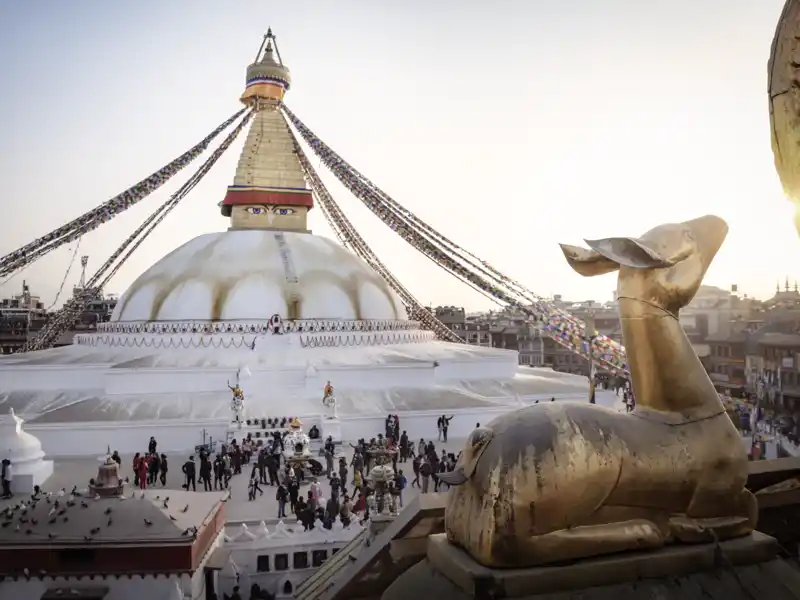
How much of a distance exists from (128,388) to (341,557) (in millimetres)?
10521

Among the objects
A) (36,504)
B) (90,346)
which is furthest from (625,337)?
(90,346)

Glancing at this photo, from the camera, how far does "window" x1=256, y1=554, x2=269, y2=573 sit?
23.6 ft

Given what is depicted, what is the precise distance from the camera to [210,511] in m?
6.80

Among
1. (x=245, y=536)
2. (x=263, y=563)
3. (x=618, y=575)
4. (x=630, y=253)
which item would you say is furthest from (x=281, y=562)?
(x=630, y=253)

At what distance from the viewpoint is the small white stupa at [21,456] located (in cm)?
949

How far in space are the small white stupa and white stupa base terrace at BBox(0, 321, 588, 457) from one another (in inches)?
69.7

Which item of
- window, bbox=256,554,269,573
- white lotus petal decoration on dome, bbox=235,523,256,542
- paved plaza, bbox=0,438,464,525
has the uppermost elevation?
paved plaza, bbox=0,438,464,525

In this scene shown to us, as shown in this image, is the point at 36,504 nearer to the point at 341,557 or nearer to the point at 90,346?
the point at 341,557

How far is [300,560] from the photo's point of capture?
285 inches

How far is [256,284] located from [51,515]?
10879 mm

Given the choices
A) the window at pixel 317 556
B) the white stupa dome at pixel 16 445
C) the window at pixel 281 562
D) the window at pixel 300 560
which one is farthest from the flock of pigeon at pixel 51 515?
the white stupa dome at pixel 16 445

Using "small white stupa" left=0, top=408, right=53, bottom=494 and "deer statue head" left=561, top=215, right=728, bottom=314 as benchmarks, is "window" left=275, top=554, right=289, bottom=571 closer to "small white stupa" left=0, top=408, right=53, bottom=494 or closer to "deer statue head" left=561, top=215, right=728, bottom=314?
"small white stupa" left=0, top=408, right=53, bottom=494

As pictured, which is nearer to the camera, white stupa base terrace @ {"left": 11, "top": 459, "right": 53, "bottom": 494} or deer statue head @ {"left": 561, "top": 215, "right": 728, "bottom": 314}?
deer statue head @ {"left": 561, "top": 215, "right": 728, "bottom": 314}

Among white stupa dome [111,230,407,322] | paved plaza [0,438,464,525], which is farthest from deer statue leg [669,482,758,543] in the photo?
white stupa dome [111,230,407,322]
